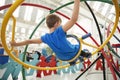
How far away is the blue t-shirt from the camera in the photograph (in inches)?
71.2

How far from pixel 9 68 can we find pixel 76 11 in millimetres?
2380

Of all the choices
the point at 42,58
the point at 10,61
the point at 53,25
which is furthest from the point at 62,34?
the point at 42,58

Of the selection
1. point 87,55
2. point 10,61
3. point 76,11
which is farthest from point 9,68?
point 76,11

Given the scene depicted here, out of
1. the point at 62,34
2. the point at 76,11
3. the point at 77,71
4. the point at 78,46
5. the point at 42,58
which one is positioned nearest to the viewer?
the point at 76,11

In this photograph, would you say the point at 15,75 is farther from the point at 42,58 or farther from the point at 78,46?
the point at 78,46

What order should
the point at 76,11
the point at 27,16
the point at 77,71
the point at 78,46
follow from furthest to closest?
the point at 27,16
the point at 77,71
the point at 78,46
the point at 76,11

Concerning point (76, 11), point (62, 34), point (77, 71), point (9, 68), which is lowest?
point (77, 71)

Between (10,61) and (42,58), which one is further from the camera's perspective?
(42,58)

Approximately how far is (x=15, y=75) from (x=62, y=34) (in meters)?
2.17

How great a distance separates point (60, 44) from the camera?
187cm

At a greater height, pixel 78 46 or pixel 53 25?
pixel 53 25

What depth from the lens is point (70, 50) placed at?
1964 mm

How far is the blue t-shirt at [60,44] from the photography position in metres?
1.81

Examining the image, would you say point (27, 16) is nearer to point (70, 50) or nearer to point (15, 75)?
point (15, 75)
